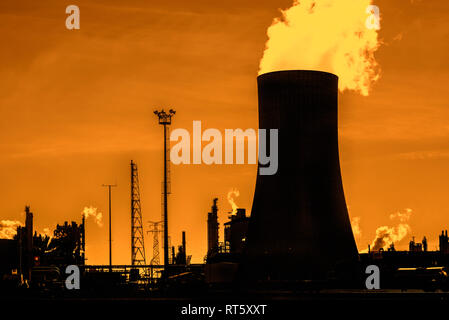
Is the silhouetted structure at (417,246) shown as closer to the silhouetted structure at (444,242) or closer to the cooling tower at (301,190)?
the silhouetted structure at (444,242)

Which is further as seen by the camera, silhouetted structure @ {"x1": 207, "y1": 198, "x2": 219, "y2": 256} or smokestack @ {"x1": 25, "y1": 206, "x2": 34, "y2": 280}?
silhouetted structure @ {"x1": 207, "y1": 198, "x2": 219, "y2": 256}

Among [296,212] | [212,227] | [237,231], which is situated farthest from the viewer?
[212,227]

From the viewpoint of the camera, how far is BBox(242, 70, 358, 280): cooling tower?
42.8 metres

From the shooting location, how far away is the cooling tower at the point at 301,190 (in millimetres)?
42812

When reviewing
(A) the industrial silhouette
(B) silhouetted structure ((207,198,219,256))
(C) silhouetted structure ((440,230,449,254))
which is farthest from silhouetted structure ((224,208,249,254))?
(A) the industrial silhouette

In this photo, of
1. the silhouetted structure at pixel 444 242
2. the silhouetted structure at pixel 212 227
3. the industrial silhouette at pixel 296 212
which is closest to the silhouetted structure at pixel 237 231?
the silhouetted structure at pixel 212 227

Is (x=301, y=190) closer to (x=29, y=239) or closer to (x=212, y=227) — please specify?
(x=29, y=239)

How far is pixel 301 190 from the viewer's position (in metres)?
42.8

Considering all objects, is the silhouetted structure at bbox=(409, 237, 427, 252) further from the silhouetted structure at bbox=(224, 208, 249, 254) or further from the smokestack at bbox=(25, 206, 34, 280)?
the smokestack at bbox=(25, 206, 34, 280)

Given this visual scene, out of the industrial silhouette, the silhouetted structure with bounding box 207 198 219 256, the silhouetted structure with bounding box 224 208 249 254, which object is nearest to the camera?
the industrial silhouette

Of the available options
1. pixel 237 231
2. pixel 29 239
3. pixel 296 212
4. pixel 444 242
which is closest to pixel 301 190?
pixel 296 212
